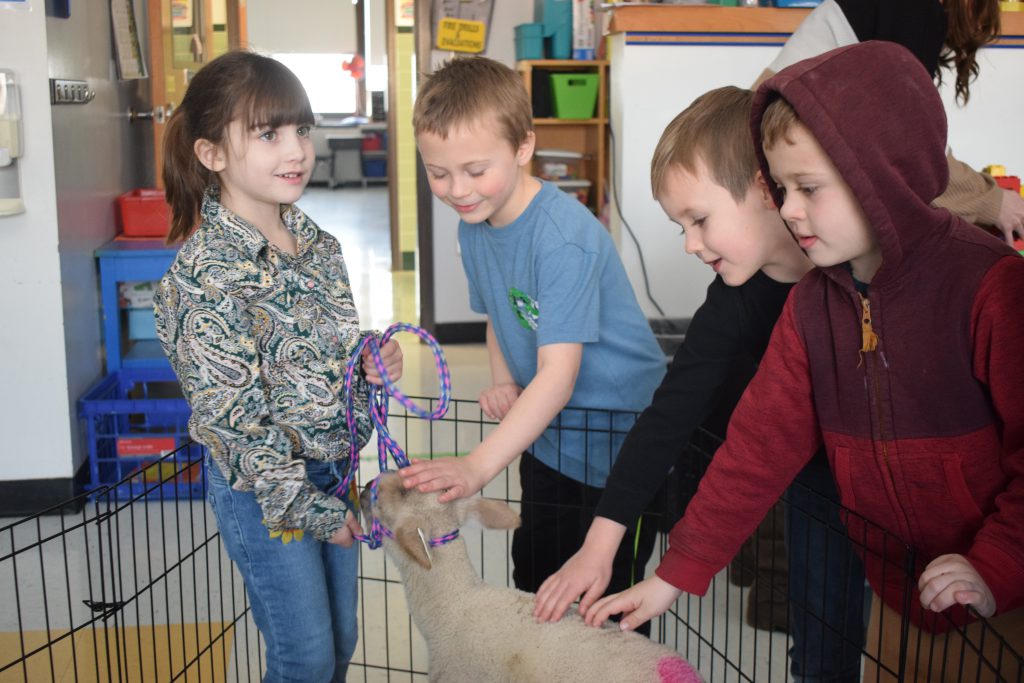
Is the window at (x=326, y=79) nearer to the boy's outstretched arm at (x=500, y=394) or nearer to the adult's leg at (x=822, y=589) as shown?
the boy's outstretched arm at (x=500, y=394)

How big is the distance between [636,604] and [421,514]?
11.5 inches

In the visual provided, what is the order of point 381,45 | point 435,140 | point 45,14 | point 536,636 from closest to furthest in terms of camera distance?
point 536,636
point 435,140
point 45,14
point 381,45

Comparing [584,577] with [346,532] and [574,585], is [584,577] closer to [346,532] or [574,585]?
[574,585]

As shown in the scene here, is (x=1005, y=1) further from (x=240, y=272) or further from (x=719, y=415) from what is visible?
(x=240, y=272)

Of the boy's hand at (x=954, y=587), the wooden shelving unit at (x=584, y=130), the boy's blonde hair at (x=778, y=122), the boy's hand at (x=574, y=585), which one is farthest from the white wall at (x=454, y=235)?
the boy's hand at (x=954, y=587)

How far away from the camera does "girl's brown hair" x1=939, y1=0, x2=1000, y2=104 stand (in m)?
1.91

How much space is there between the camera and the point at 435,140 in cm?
154

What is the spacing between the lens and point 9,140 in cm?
285

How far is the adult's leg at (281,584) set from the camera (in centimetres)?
154

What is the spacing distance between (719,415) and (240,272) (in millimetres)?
900

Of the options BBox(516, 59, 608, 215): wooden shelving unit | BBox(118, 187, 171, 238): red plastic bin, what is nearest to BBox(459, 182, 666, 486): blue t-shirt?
BBox(118, 187, 171, 238): red plastic bin

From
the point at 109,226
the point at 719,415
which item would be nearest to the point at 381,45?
the point at 109,226

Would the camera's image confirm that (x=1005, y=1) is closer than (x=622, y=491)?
No

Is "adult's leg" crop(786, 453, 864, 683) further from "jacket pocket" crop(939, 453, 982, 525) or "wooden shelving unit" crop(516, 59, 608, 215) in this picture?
"wooden shelving unit" crop(516, 59, 608, 215)
